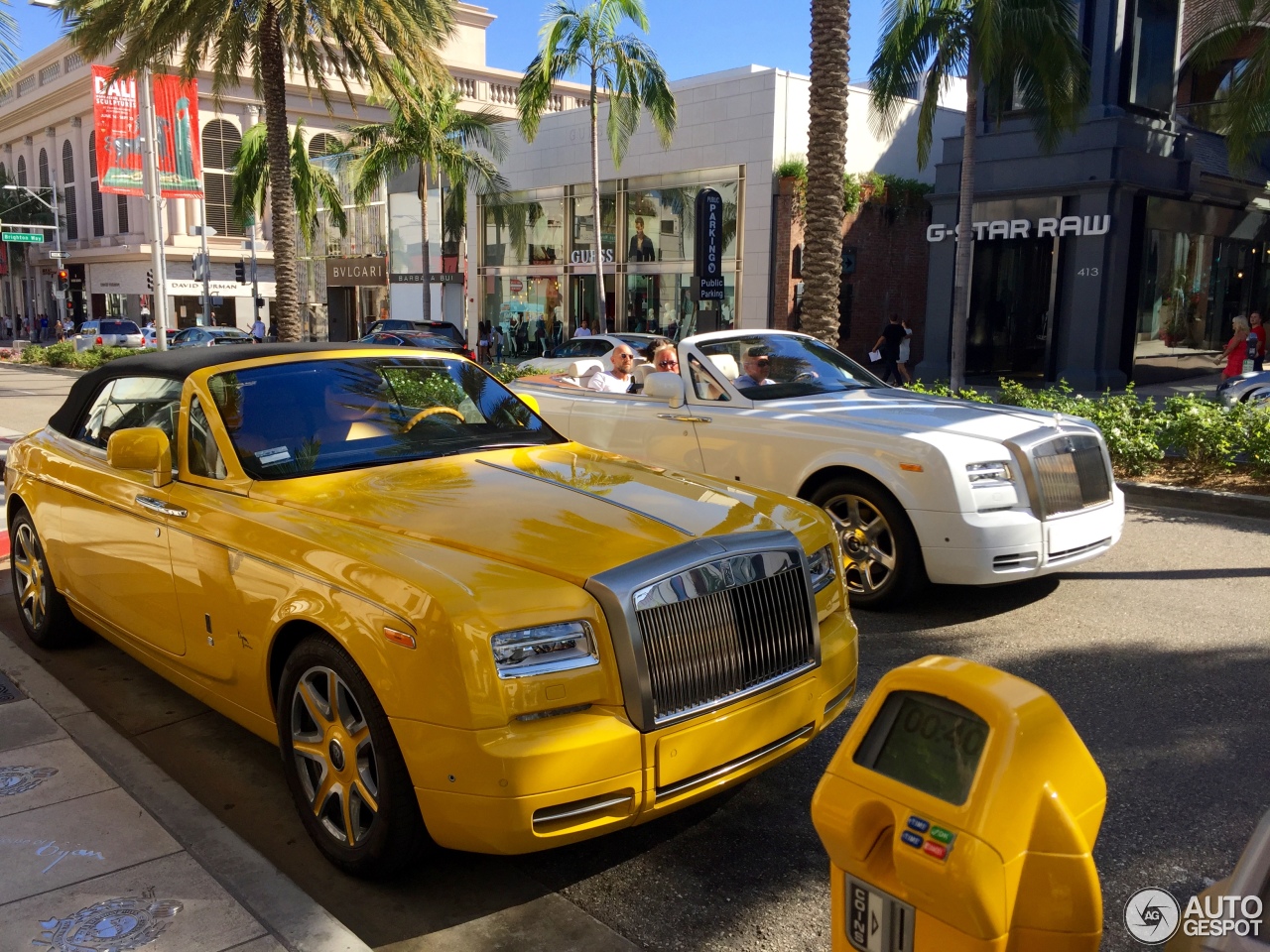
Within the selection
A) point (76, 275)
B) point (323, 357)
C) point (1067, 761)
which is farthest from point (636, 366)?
point (76, 275)

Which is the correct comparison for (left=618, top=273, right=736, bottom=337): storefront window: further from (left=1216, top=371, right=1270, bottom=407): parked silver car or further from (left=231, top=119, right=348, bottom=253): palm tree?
(left=1216, top=371, right=1270, bottom=407): parked silver car

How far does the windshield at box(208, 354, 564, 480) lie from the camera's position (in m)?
4.39

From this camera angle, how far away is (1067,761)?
1.84 meters

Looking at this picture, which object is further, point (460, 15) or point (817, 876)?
point (460, 15)

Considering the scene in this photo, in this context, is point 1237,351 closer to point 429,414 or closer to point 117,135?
point 429,414

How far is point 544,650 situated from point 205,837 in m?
1.51

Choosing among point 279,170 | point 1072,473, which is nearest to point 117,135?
point 279,170

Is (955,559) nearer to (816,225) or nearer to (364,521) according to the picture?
(364,521)

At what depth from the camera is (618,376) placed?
8719 millimetres

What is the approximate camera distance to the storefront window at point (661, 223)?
29.8m

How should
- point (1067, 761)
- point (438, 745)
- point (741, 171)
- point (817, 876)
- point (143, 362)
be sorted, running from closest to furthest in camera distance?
point (1067, 761)
point (438, 745)
point (817, 876)
point (143, 362)
point (741, 171)

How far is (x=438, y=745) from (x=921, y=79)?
1791 cm

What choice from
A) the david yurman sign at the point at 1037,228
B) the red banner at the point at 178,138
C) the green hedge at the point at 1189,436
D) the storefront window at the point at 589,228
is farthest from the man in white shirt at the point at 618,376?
the storefront window at the point at 589,228

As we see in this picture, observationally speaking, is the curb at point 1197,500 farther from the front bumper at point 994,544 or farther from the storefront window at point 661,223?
the storefront window at point 661,223
